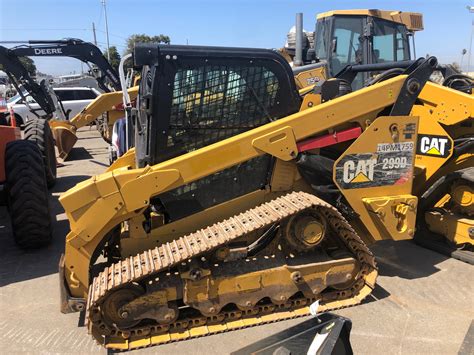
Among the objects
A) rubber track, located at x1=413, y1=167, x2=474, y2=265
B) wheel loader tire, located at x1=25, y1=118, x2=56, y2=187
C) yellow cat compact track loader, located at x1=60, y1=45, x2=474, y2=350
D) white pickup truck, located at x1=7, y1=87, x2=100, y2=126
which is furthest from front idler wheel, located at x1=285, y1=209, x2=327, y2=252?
white pickup truck, located at x1=7, y1=87, x2=100, y2=126

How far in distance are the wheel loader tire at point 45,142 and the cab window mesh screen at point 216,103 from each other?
4.86 metres

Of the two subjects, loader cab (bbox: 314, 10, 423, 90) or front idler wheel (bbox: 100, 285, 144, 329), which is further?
loader cab (bbox: 314, 10, 423, 90)

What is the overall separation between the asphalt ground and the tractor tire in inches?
8.1

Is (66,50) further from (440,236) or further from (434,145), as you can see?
(440,236)

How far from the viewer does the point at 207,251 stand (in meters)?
3.24

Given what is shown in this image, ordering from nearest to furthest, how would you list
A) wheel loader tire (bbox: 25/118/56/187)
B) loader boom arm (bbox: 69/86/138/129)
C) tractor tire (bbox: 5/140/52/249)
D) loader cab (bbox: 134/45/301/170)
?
loader cab (bbox: 134/45/301/170)
tractor tire (bbox: 5/140/52/249)
wheel loader tire (bbox: 25/118/56/187)
loader boom arm (bbox: 69/86/138/129)

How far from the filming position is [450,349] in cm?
310

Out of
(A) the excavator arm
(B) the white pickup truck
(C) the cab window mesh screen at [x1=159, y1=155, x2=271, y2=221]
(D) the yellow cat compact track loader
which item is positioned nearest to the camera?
(D) the yellow cat compact track loader

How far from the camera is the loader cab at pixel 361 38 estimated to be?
26.3 ft

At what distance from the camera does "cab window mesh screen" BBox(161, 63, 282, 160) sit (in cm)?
352

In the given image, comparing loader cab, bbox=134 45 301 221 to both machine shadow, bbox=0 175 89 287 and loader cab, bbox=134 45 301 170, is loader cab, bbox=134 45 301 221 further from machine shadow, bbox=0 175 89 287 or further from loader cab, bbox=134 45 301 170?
machine shadow, bbox=0 175 89 287

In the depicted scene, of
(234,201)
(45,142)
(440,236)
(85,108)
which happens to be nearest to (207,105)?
(234,201)

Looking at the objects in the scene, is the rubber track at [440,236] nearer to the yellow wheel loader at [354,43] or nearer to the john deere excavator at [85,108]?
the yellow wheel loader at [354,43]

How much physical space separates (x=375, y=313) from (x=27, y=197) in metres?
3.64
